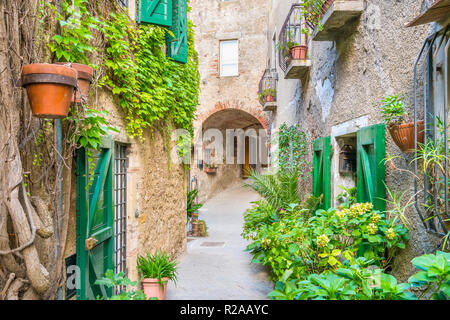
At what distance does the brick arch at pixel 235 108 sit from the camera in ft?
42.3

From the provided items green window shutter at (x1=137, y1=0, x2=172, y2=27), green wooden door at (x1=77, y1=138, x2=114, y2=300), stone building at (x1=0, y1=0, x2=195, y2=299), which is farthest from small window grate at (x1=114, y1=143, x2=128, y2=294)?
green window shutter at (x1=137, y1=0, x2=172, y2=27)

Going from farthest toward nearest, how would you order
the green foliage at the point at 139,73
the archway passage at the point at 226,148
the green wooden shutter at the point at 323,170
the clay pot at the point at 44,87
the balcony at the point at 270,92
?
the archway passage at the point at 226,148 < the balcony at the point at 270,92 < the green wooden shutter at the point at 323,170 < the green foliage at the point at 139,73 < the clay pot at the point at 44,87

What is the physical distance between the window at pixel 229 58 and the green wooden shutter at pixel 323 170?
8.68 m

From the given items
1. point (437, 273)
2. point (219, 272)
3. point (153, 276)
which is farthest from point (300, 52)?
point (437, 273)

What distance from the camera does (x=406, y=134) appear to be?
239cm

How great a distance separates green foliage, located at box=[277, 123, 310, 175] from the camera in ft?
20.7

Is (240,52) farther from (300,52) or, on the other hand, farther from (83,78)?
(83,78)

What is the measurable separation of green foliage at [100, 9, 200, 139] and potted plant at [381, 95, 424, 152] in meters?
2.37

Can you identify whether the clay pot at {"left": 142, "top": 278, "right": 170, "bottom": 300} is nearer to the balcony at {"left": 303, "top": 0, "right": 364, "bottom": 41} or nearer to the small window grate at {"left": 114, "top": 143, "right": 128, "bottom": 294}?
the small window grate at {"left": 114, "top": 143, "right": 128, "bottom": 294}

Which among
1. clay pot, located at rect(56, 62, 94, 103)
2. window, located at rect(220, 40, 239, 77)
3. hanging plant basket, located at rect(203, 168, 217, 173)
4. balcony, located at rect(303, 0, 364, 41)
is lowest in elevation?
hanging plant basket, located at rect(203, 168, 217, 173)

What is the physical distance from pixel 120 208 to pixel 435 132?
11.2 ft

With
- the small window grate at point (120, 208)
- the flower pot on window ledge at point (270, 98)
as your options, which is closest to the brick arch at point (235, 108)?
the flower pot on window ledge at point (270, 98)

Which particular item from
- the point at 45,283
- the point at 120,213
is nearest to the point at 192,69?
the point at 120,213

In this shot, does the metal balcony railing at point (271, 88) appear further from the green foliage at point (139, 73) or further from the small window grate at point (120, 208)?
the small window grate at point (120, 208)
